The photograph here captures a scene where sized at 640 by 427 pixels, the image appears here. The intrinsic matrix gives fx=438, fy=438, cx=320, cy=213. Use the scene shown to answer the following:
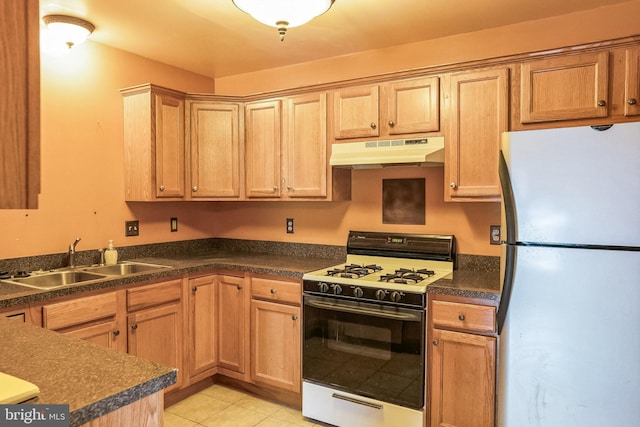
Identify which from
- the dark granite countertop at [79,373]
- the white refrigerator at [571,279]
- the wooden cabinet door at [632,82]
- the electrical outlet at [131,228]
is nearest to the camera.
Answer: the dark granite countertop at [79,373]

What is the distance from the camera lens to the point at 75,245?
2951mm

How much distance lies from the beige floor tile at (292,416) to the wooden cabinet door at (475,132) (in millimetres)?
1651

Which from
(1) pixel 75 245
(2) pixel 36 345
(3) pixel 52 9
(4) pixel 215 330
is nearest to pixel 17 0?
(2) pixel 36 345

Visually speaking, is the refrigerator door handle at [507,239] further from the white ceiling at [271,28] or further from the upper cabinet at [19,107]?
the upper cabinet at [19,107]

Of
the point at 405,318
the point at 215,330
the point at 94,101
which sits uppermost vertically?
the point at 94,101

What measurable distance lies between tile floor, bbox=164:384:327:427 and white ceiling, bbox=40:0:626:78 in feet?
8.20

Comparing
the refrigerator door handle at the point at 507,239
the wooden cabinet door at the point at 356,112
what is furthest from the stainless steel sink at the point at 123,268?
the refrigerator door handle at the point at 507,239

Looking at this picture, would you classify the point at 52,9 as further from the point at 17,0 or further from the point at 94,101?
the point at 17,0

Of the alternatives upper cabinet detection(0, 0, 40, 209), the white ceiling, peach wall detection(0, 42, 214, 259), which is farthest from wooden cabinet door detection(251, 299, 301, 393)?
upper cabinet detection(0, 0, 40, 209)

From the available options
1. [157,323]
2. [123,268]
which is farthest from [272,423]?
[123,268]

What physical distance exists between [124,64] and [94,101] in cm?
40

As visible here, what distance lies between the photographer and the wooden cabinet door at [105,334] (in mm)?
2410

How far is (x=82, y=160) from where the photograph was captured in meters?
3.03

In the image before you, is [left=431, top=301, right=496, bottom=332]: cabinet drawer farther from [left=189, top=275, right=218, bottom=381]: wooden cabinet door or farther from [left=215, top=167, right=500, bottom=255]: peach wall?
[left=189, top=275, right=218, bottom=381]: wooden cabinet door
